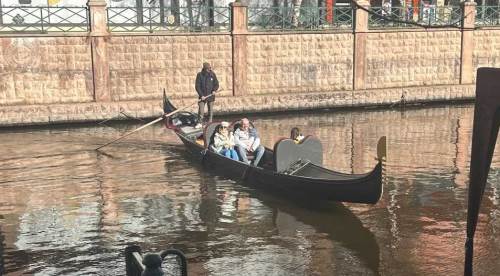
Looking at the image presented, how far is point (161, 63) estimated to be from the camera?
21.4 meters

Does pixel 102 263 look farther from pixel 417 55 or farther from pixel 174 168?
pixel 417 55

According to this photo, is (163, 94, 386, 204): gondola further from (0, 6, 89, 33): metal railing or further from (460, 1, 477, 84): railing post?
(460, 1, 477, 84): railing post

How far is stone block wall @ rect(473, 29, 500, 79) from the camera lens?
2606cm

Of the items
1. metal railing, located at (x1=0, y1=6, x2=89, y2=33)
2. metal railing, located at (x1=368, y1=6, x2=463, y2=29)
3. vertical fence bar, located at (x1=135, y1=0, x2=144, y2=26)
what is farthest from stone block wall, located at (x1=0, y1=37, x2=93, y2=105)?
metal railing, located at (x1=368, y1=6, x2=463, y2=29)

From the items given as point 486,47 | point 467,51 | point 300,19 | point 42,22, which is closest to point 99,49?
point 42,22

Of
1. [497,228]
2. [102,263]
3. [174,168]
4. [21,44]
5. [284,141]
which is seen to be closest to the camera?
[102,263]

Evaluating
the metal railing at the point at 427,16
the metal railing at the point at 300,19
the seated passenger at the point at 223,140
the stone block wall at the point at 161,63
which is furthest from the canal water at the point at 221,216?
the metal railing at the point at 427,16

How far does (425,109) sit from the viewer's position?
23.6 meters

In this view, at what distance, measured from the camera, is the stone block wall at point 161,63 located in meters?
20.9

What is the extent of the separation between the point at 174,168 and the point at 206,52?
8.47 metres

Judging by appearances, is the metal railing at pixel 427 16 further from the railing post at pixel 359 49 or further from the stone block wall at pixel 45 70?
the stone block wall at pixel 45 70

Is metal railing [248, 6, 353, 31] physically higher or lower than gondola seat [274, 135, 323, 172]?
higher

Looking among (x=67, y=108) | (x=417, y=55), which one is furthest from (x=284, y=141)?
(x=417, y=55)

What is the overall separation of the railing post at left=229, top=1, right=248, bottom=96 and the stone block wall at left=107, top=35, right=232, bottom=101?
0.23 meters
